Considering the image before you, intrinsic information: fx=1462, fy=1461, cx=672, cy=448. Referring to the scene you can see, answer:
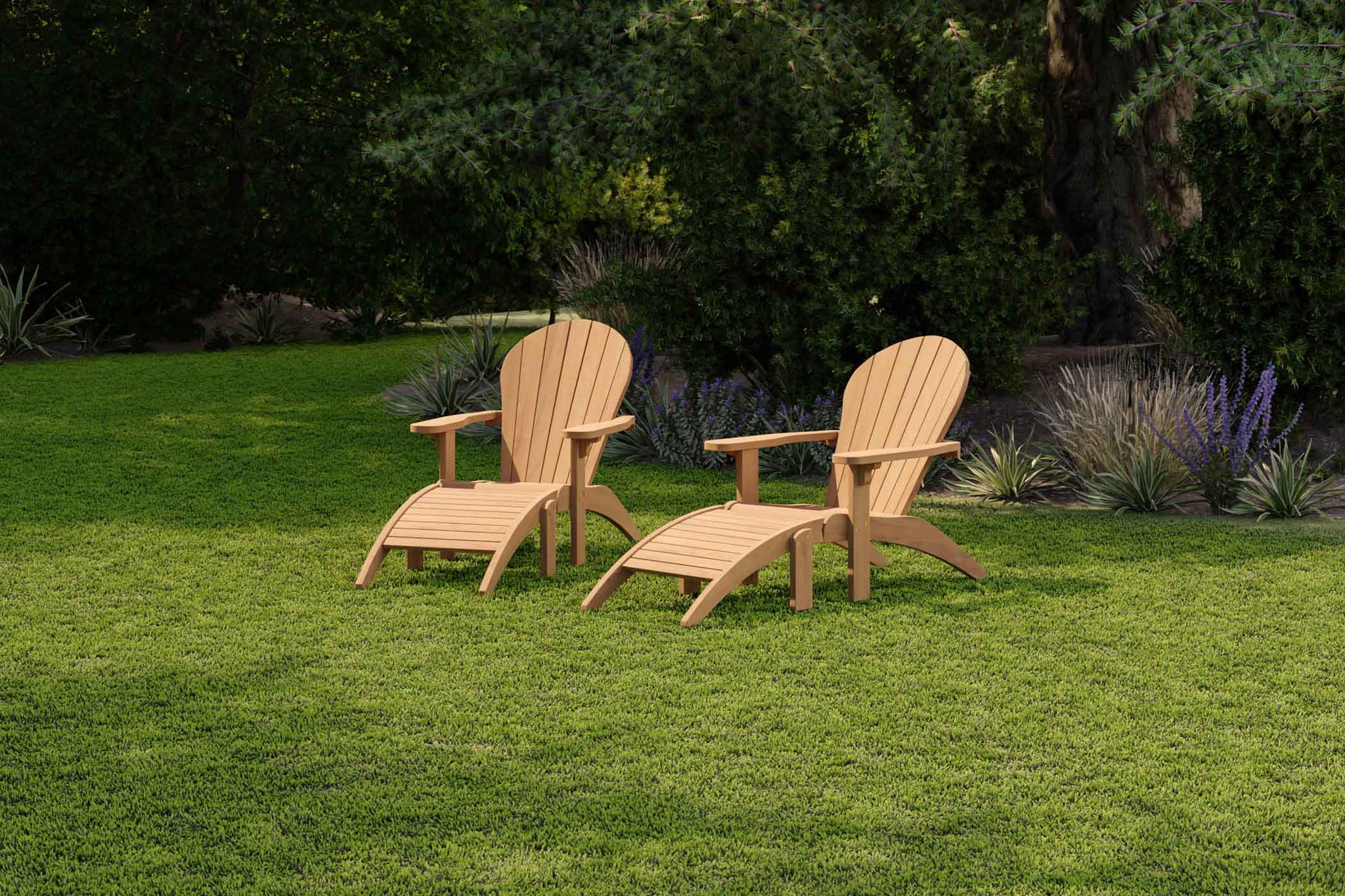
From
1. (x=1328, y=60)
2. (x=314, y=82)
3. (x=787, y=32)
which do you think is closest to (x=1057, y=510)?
(x=1328, y=60)

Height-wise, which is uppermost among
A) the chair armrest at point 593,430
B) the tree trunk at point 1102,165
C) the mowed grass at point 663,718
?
the tree trunk at point 1102,165

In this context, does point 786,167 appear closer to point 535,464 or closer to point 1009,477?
point 1009,477

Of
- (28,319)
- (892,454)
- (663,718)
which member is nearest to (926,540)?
(892,454)

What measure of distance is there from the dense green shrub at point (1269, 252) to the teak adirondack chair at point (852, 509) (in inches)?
107

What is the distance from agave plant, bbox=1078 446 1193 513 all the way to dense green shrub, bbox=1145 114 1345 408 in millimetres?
936

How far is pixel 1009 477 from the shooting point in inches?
312

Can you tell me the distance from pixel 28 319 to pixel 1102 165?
35.3 feet

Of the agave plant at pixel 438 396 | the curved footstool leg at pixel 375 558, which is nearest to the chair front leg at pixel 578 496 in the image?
the curved footstool leg at pixel 375 558

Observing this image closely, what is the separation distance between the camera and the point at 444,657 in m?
4.91

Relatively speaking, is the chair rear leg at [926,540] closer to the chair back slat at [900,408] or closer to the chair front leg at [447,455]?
the chair back slat at [900,408]

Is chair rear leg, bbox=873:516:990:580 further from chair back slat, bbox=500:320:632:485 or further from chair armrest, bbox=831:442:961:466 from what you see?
chair back slat, bbox=500:320:632:485

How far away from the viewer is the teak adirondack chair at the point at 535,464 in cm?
580

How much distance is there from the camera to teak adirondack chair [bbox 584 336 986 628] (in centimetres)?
538

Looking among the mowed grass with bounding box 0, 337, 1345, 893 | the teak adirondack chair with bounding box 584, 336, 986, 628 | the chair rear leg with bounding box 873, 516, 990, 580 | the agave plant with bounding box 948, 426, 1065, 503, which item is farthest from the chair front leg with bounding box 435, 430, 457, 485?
the agave plant with bounding box 948, 426, 1065, 503
